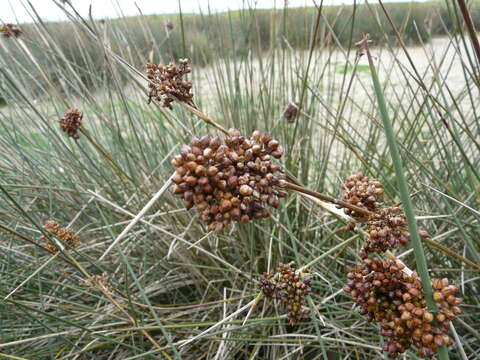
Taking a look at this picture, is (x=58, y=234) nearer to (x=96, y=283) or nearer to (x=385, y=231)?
(x=96, y=283)

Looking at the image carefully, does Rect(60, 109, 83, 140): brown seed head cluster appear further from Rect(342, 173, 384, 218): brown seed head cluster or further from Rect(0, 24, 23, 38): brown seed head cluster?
Rect(342, 173, 384, 218): brown seed head cluster

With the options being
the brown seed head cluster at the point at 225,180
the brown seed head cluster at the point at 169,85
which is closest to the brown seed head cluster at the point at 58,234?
the brown seed head cluster at the point at 169,85

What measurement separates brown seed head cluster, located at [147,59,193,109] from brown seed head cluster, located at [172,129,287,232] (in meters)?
0.16

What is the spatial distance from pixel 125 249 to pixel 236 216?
33.7 inches

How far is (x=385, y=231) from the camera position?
451mm

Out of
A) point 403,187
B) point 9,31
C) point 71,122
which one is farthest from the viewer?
point 9,31

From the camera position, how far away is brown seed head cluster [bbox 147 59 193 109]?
22.9 inches

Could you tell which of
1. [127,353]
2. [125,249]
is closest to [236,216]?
[127,353]

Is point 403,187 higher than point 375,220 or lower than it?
higher

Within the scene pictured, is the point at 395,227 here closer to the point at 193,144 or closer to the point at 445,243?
the point at 193,144

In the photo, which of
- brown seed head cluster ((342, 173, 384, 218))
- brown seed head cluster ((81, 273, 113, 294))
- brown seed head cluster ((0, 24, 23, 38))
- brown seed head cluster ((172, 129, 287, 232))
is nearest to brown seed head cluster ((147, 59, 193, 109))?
brown seed head cluster ((172, 129, 287, 232))

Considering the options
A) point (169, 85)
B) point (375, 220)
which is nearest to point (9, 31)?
point (169, 85)

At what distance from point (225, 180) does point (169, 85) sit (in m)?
0.24

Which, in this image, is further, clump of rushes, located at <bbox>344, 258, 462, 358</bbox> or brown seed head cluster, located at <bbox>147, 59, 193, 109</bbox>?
brown seed head cluster, located at <bbox>147, 59, 193, 109</bbox>
